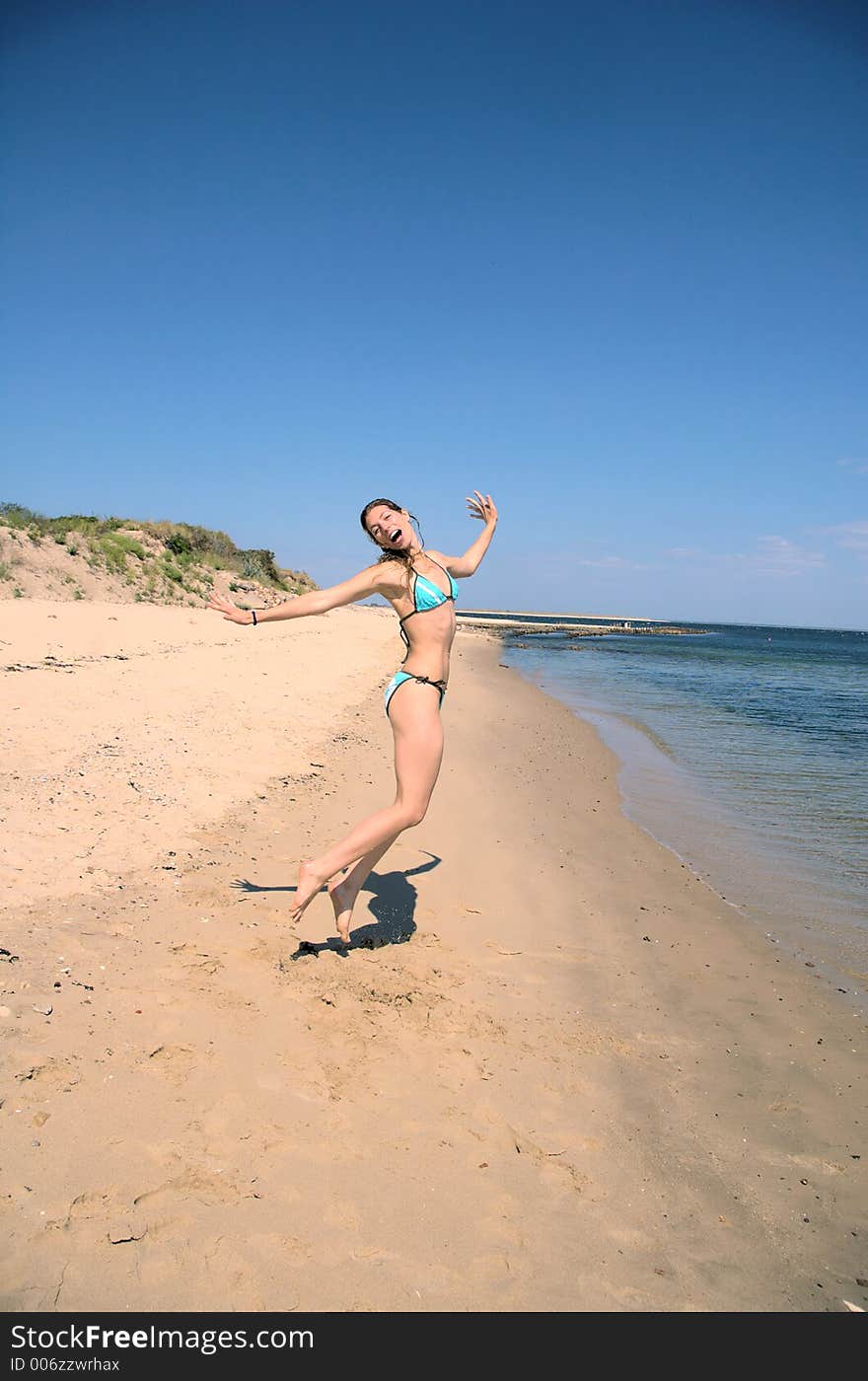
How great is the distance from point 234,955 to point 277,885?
3.18 feet

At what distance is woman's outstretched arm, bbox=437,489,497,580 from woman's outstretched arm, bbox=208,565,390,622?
516 mm

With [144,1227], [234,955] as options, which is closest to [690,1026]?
[234,955]

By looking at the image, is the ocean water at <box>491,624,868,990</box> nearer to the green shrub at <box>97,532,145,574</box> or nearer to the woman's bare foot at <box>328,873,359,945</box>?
the woman's bare foot at <box>328,873,359,945</box>

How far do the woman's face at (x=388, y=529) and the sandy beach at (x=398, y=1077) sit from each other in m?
2.02

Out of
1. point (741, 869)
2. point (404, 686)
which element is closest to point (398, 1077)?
point (404, 686)

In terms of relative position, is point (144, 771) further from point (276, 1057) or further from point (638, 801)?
point (638, 801)

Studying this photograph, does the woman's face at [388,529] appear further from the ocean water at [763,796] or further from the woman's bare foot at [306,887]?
the ocean water at [763,796]

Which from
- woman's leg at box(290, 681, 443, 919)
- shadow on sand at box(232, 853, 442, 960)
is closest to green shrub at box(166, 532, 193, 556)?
shadow on sand at box(232, 853, 442, 960)

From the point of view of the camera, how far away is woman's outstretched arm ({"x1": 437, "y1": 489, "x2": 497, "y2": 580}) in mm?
4152

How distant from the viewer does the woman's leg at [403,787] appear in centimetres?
367

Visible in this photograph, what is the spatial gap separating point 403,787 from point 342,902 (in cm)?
70

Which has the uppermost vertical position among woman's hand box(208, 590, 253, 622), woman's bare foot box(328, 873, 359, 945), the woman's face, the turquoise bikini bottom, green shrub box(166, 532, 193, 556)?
green shrub box(166, 532, 193, 556)

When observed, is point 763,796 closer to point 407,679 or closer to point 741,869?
point 741,869

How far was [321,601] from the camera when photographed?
341cm
